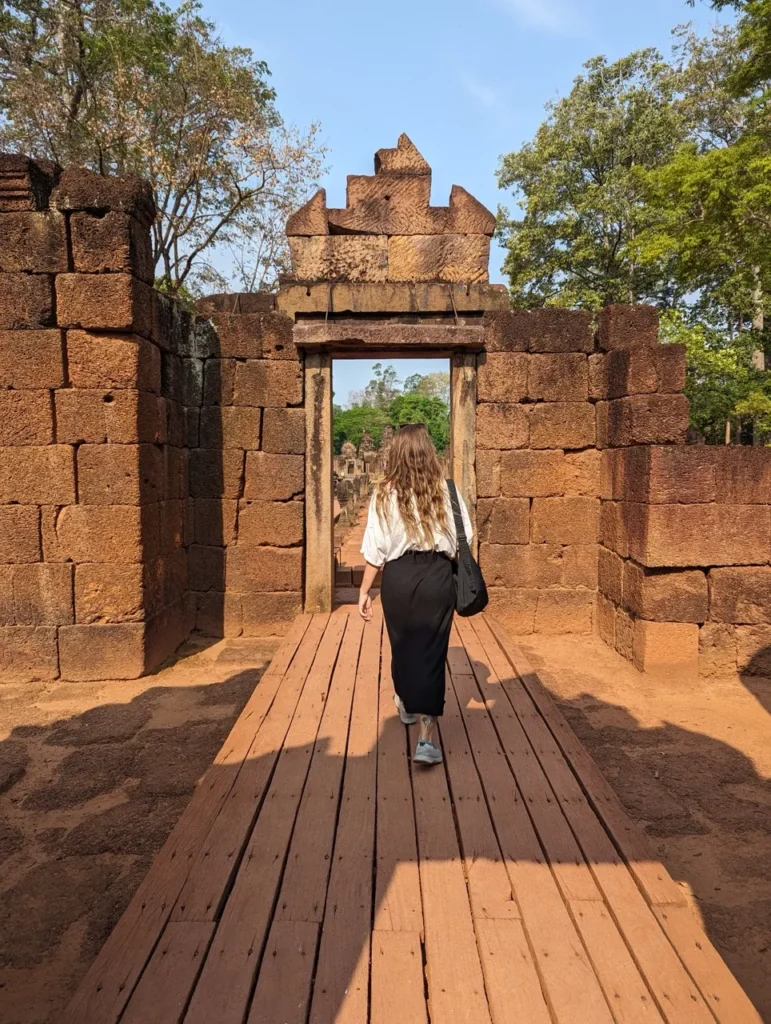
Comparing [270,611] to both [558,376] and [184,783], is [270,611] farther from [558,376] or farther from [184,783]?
[558,376]

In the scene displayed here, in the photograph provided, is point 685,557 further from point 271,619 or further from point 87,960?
point 87,960

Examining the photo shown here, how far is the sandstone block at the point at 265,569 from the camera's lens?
7.27 m

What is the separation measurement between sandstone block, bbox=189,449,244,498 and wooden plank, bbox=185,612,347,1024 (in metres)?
3.67

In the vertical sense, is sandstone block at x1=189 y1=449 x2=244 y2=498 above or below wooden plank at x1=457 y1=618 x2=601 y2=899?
above

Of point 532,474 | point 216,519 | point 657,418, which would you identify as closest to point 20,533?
point 216,519

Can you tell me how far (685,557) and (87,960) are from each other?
18.1 feet

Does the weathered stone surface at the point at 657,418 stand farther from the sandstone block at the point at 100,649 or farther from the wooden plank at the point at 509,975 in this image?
the sandstone block at the point at 100,649

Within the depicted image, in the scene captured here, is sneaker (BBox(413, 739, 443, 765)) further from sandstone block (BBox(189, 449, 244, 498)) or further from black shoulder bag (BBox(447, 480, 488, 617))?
sandstone block (BBox(189, 449, 244, 498))

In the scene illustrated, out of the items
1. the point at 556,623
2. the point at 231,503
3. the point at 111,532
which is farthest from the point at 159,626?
the point at 556,623

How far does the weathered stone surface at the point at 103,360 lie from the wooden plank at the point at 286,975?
4.83 m

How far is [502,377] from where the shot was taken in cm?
716

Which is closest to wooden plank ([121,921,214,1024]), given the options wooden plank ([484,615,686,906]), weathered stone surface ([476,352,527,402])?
wooden plank ([484,615,686,906])

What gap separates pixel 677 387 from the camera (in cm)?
630

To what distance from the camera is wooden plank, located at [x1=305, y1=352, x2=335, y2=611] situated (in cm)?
715
